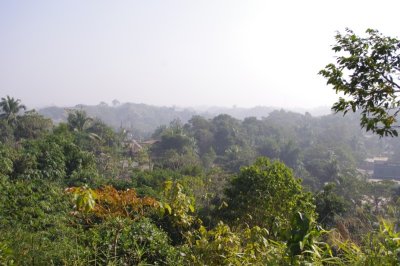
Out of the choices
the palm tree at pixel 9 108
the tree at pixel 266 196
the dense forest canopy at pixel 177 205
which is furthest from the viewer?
the palm tree at pixel 9 108

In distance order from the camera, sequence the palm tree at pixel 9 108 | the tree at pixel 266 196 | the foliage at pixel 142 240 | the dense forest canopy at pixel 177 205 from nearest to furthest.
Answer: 1. the dense forest canopy at pixel 177 205
2. the foliage at pixel 142 240
3. the tree at pixel 266 196
4. the palm tree at pixel 9 108

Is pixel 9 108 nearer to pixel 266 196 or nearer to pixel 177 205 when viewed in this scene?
pixel 266 196

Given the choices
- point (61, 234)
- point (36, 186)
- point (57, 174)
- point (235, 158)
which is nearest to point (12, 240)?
point (61, 234)

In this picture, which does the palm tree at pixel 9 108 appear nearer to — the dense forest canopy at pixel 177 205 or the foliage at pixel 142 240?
the dense forest canopy at pixel 177 205

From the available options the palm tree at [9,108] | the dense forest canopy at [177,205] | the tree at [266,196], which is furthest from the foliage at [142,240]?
the palm tree at [9,108]

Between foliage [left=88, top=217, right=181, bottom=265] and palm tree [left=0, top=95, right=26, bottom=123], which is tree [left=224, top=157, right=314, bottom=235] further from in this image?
palm tree [left=0, top=95, right=26, bottom=123]

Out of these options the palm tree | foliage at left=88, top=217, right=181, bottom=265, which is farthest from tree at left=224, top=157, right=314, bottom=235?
the palm tree

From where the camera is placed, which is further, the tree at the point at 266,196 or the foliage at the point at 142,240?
the tree at the point at 266,196

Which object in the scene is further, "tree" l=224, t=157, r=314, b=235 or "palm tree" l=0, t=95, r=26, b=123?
"palm tree" l=0, t=95, r=26, b=123

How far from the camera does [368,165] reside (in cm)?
5909

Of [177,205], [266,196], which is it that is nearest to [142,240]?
[177,205]

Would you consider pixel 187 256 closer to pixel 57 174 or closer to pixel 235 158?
pixel 57 174

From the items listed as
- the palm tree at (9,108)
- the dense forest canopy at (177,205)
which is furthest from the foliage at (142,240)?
the palm tree at (9,108)

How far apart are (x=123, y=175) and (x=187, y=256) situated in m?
24.9
